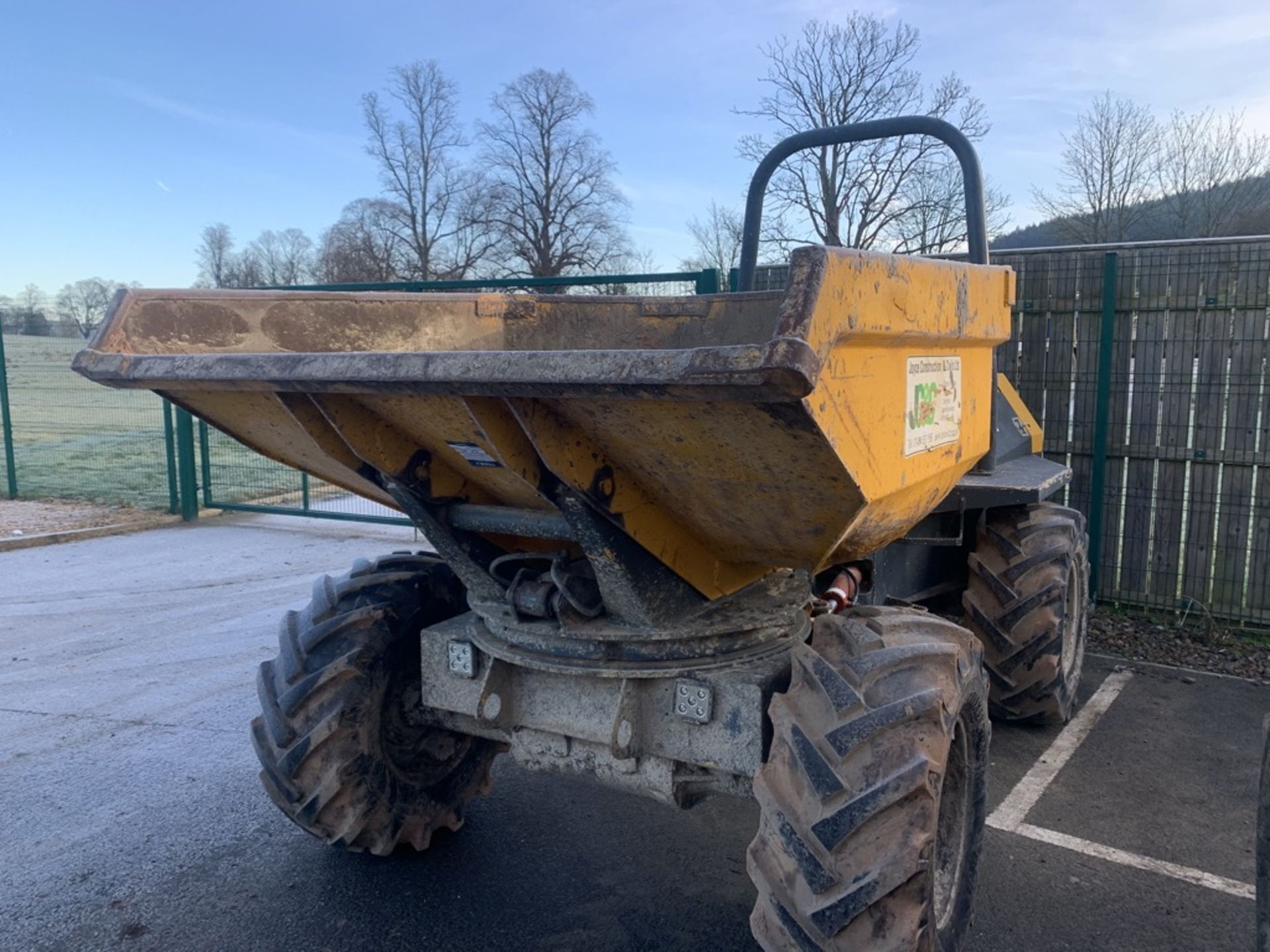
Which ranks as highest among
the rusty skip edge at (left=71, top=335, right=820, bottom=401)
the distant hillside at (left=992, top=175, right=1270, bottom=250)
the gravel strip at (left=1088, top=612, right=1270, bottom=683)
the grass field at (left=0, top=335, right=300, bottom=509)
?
the distant hillside at (left=992, top=175, right=1270, bottom=250)

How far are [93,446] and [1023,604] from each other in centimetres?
1299

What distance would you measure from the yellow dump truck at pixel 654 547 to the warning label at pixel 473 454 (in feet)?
0.07

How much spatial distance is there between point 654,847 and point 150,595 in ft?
17.4

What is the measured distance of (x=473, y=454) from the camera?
255 cm

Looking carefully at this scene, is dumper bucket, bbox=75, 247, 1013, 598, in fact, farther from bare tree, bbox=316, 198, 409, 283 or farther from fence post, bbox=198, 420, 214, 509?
bare tree, bbox=316, 198, 409, 283

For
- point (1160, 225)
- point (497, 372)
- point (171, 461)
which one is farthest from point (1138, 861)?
point (1160, 225)

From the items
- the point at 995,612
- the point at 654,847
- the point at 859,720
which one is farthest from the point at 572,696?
the point at 995,612

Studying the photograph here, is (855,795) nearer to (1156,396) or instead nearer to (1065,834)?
(1065,834)

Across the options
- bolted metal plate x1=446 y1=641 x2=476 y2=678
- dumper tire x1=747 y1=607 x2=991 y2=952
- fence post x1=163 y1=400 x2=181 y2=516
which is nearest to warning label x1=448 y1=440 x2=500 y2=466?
bolted metal plate x1=446 y1=641 x2=476 y2=678

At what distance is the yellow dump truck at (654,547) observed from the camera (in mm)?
2127

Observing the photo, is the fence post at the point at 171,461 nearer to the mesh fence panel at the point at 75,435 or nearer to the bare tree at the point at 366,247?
the mesh fence panel at the point at 75,435

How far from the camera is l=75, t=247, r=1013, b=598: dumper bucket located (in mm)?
1943

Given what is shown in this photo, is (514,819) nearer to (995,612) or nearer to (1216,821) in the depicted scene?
(995,612)

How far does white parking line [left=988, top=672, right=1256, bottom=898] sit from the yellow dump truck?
1016 mm
